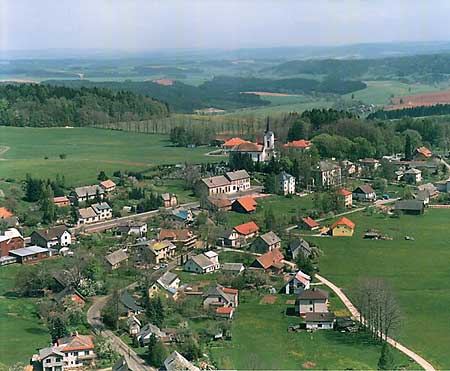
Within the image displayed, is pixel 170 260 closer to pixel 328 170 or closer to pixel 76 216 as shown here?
pixel 76 216

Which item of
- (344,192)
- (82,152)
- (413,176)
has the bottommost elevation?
(82,152)

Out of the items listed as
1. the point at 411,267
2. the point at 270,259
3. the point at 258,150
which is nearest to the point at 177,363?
the point at 270,259

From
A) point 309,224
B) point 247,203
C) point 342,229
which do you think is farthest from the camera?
point 247,203

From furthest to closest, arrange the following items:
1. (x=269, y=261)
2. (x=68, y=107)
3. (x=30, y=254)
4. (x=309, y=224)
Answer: (x=68, y=107), (x=309, y=224), (x=30, y=254), (x=269, y=261)

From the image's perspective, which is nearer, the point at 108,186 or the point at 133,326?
the point at 133,326

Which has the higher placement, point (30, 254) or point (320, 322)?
point (320, 322)

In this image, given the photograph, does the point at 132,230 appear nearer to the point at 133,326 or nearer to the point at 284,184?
the point at 133,326
